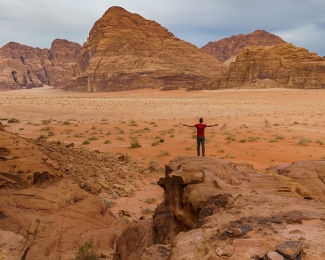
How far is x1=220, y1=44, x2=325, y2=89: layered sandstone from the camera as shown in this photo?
63938 millimetres

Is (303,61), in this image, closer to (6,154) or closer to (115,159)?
(115,159)

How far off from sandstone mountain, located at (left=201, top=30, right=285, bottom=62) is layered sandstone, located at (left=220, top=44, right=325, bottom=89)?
9433 centimetres

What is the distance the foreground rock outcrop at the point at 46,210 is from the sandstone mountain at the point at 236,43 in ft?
538

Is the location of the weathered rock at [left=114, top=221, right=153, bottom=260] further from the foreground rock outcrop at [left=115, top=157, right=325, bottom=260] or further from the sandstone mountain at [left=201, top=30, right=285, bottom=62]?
the sandstone mountain at [left=201, top=30, right=285, bottom=62]

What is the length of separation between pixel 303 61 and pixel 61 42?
13179 centimetres

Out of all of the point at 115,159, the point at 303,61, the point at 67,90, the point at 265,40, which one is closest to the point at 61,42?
the point at 67,90

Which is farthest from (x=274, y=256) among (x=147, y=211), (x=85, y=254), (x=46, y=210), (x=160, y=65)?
(x=160, y=65)

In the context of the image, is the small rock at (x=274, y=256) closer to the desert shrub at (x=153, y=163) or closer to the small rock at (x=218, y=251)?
the small rock at (x=218, y=251)

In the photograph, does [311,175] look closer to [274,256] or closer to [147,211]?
[147,211]

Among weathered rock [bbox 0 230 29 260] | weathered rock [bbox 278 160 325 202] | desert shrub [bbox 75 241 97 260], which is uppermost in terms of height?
weathered rock [bbox 0 230 29 260]

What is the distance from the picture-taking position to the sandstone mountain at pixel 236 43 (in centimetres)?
15888

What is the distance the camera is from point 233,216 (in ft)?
11.6

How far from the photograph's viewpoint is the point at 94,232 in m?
6.16

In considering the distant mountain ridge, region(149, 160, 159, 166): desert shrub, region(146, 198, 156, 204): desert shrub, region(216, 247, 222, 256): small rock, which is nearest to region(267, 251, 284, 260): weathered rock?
region(216, 247, 222, 256): small rock
